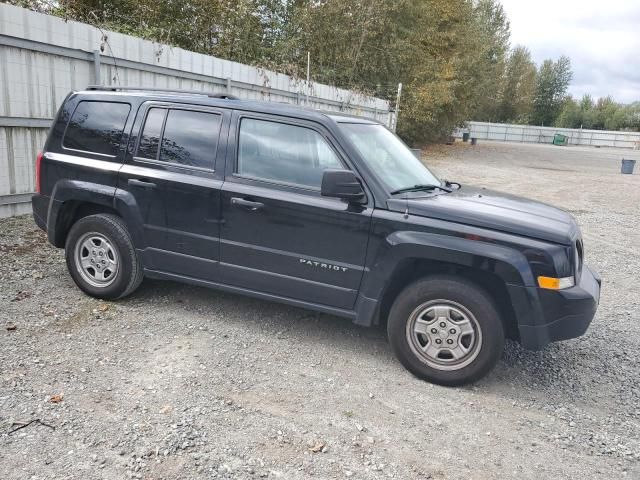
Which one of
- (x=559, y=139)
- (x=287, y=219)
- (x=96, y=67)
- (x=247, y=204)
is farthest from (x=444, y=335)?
(x=559, y=139)

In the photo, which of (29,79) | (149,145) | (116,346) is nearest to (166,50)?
(29,79)

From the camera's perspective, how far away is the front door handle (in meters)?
4.04

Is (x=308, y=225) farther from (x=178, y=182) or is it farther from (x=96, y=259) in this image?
(x=96, y=259)

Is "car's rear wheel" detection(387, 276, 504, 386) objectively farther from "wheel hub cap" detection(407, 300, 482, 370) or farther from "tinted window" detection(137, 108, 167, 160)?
"tinted window" detection(137, 108, 167, 160)

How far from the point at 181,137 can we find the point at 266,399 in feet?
7.55

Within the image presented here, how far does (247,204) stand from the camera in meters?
4.07

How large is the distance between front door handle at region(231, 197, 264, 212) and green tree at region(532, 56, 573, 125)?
279 feet

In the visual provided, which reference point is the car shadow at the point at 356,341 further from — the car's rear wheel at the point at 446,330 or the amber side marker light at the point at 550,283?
the amber side marker light at the point at 550,283

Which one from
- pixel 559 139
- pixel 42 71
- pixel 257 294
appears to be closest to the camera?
pixel 257 294

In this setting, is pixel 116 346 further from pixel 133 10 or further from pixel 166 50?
pixel 133 10

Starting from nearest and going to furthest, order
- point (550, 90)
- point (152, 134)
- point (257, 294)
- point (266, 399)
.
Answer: point (266, 399), point (257, 294), point (152, 134), point (550, 90)

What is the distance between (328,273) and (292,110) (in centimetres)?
134

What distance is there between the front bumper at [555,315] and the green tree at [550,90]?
278 ft

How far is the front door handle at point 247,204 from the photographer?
404cm
